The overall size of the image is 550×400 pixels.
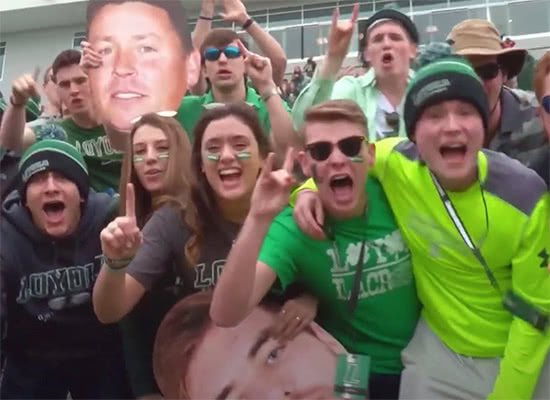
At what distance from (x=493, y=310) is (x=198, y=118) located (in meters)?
1.16

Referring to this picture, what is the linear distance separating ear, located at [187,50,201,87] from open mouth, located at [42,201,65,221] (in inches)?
26.0

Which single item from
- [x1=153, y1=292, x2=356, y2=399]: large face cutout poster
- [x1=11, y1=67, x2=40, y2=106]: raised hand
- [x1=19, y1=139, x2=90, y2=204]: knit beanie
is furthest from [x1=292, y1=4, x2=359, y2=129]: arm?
[x1=11, y1=67, x2=40, y2=106]: raised hand

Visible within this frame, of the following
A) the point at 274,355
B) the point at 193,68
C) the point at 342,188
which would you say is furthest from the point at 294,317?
the point at 193,68

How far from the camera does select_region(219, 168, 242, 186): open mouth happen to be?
2.26m

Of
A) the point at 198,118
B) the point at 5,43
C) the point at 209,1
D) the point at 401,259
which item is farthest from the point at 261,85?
the point at 5,43

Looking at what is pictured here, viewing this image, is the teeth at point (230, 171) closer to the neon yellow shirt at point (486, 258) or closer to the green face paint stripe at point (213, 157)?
the green face paint stripe at point (213, 157)

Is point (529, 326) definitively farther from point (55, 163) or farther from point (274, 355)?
point (55, 163)

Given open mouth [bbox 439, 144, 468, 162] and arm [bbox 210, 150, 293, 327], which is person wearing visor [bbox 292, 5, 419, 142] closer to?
open mouth [bbox 439, 144, 468, 162]

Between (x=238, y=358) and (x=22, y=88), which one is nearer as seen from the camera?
(x=238, y=358)

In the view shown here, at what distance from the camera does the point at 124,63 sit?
2.58m

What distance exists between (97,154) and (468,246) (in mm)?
1471

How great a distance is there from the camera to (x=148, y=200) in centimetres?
244

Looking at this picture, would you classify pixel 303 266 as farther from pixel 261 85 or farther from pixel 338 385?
pixel 261 85

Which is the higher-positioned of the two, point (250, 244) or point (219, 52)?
point (219, 52)
